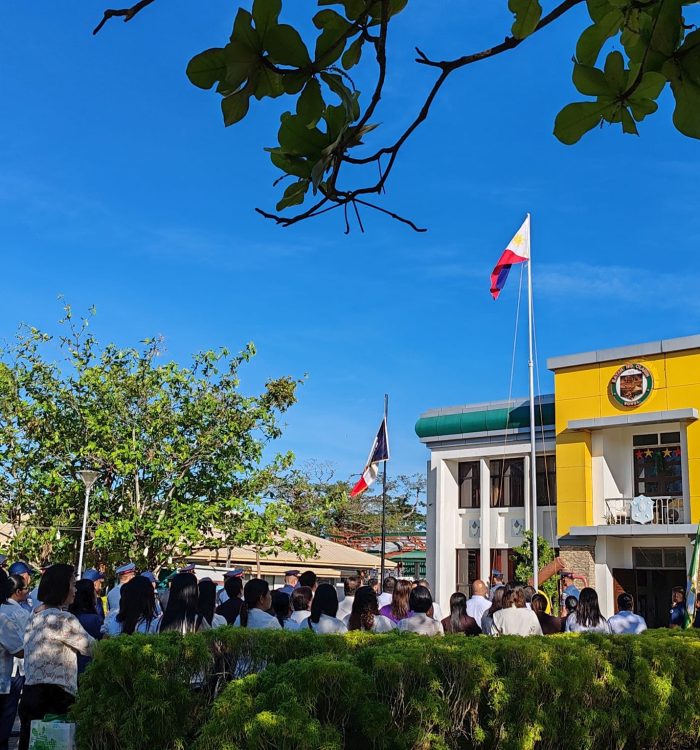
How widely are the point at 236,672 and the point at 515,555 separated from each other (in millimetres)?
19371

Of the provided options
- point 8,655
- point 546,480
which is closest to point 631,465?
point 546,480

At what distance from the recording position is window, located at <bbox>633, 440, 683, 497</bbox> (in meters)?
21.7

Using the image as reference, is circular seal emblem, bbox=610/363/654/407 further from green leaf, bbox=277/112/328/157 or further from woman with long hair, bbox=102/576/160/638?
green leaf, bbox=277/112/328/157

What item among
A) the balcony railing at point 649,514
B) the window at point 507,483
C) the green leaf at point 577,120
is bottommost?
the green leaf at point 577,120

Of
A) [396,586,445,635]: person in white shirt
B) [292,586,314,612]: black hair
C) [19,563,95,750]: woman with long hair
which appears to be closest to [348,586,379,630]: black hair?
[396,586,445,635]: person in white shirt

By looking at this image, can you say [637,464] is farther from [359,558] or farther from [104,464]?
[104,464]

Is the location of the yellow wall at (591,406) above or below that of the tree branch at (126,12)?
above

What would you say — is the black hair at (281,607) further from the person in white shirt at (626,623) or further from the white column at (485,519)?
the white column at (485,519)

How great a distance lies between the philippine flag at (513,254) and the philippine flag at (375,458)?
17.0 feet

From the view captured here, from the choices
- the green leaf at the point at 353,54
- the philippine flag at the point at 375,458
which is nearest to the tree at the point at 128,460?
the philippine flag at the point at 375,458

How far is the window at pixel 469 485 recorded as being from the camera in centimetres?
2602

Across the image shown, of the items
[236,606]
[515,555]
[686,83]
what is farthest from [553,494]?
[686,83]

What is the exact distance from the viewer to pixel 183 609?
20.6ft

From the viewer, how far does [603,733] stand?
20.3 feet
